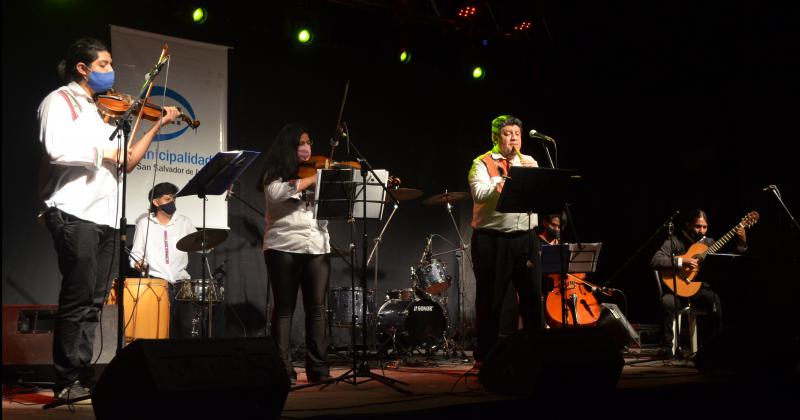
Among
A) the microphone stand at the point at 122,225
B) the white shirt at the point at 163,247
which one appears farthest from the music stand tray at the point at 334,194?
the white shirt at the point at 163,247

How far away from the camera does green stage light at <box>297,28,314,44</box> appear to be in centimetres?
762

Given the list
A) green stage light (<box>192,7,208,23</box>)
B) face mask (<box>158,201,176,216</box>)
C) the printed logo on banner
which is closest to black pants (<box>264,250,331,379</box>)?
face mask (<box>158,201,176,216</box>)

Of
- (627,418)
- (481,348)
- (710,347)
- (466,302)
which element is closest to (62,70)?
(481,348)

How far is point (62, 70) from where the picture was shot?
379cm

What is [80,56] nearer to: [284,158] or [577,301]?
[284,158]

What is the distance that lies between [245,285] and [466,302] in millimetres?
2813

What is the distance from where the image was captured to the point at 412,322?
22.1 feet

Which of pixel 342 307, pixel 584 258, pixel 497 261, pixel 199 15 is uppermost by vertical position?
pixel 199 15

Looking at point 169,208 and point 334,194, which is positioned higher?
point 169,208

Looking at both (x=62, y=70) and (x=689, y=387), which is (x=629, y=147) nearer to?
(x=689, y=387)

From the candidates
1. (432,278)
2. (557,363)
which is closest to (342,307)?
(432,278)

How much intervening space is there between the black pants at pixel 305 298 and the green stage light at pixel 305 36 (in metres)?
3.75

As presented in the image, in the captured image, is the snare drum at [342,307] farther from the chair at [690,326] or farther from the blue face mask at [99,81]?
the blue face mask at [99,81]

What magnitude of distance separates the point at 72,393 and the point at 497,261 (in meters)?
2.61
